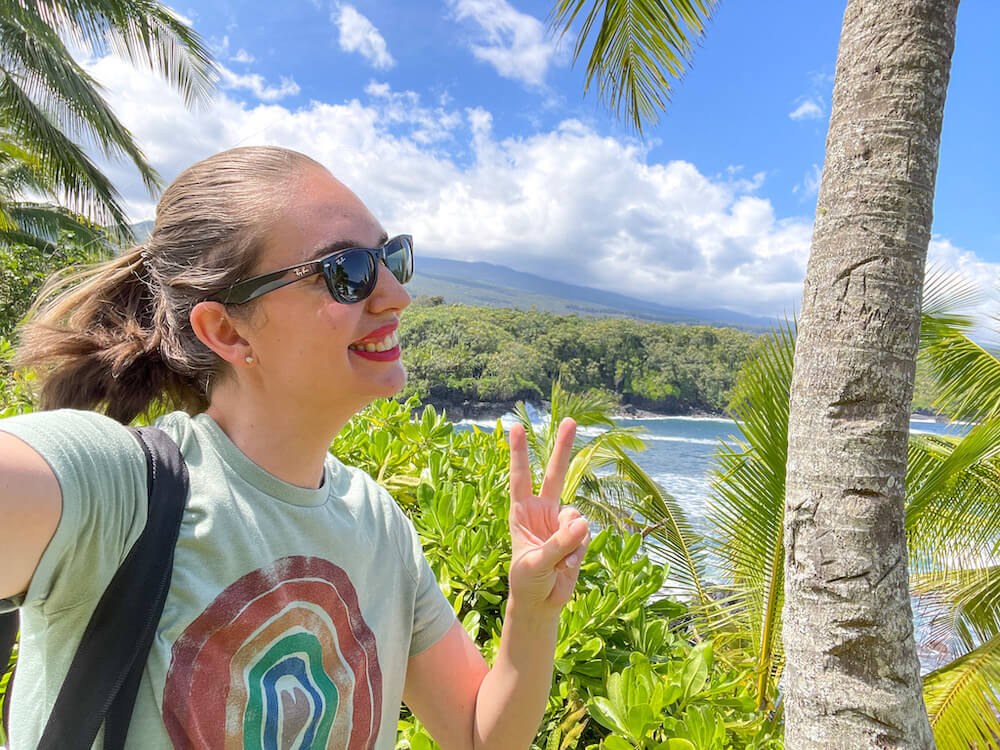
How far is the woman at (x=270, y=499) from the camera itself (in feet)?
2.65

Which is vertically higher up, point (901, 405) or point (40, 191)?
point (40, 191)

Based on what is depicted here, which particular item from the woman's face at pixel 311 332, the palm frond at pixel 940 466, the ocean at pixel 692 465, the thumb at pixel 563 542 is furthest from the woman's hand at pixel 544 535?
the palm frond at pixel 940 466

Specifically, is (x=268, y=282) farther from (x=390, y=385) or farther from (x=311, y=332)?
(x=390, y=385)

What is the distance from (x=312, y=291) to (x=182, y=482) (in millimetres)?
360

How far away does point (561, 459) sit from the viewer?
1.16m

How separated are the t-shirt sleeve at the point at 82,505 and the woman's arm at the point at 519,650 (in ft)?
1.88

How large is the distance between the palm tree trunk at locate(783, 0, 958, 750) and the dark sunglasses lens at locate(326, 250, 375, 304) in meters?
1.41

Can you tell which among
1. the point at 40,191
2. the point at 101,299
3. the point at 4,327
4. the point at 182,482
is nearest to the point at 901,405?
the point at 182,482

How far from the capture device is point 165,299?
1.12m

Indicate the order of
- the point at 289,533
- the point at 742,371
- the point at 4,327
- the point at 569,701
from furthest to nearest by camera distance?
1. the point at 4,327
2. the point at 742,371
3. the point at 569,701
4. the point at 289,533

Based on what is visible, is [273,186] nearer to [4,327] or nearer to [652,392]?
[4,327]

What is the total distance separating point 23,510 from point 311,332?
48cm

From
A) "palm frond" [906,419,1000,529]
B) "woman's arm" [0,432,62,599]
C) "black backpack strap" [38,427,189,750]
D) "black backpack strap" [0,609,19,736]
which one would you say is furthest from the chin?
"palm frond" [906,419,1000,529]

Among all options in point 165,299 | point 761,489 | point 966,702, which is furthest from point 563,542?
point 966,702
